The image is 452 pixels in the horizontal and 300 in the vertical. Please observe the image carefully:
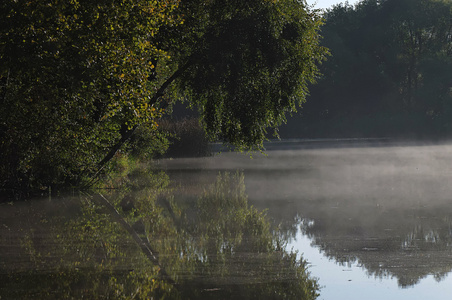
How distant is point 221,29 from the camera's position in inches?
762

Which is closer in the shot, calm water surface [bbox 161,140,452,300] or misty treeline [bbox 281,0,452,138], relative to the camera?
calm water surface [bbox 161,140,452,300]

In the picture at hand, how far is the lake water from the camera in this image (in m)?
7.02

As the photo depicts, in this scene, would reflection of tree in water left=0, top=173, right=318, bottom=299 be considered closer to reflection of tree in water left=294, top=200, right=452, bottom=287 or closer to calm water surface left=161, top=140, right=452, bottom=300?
calm water surface left=161, top=140, right=452, bottom=300

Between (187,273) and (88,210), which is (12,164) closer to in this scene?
(88,210)

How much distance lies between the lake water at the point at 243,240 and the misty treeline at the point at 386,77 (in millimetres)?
47956

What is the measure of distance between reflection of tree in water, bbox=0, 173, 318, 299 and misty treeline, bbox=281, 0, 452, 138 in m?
52.8

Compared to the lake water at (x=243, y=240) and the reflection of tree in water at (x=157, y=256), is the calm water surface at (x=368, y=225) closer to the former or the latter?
the lake water at (x=243, y=240)

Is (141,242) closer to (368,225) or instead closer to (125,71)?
(368,225)

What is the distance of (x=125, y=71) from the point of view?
1277cm

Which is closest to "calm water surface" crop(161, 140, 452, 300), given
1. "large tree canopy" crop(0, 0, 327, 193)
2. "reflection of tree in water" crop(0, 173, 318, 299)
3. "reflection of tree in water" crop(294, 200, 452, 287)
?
"reflection of tree in water" crop(294, 200, 452, 287)

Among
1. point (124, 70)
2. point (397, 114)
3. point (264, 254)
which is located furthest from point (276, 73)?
point (397, 114)

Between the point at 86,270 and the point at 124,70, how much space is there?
19.2ft

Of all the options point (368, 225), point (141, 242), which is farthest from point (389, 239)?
point (141, 242)

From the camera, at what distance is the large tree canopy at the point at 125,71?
1201 cm
